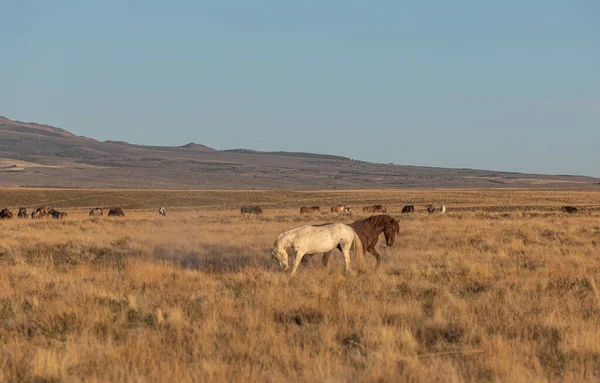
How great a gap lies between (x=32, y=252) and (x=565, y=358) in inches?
620

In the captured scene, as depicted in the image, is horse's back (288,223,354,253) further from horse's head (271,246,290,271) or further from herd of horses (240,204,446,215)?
herd of horses (240,204,446,215)

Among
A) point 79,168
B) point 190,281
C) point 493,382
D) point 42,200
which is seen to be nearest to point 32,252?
point 190,281

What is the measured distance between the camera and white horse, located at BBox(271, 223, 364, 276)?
1306 centimetres

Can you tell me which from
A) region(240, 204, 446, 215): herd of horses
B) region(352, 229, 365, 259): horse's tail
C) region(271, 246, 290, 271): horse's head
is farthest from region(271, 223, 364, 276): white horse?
region(240, 204, 446, 215): herd of horses

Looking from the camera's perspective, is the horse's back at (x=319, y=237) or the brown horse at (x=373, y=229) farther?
the brown horse at (x=373, y=229)

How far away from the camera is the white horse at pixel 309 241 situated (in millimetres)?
13062

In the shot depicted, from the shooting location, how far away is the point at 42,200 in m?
78.8

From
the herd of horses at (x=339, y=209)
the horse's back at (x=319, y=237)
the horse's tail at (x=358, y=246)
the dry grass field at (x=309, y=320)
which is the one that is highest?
the horse's back at (x=319, y=237)

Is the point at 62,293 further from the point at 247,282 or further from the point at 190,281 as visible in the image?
the point at 247,282

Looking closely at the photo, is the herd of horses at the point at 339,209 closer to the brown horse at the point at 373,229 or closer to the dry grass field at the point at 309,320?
the brown horse at the point at 373,229

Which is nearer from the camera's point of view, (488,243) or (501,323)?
(501,323)

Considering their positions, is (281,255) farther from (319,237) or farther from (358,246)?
(358,246)

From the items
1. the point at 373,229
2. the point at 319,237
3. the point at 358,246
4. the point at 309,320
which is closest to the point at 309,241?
the point at 319,237

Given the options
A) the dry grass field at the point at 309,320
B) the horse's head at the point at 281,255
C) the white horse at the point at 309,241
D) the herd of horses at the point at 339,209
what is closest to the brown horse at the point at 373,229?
the dry grass field at the point at 309,320
